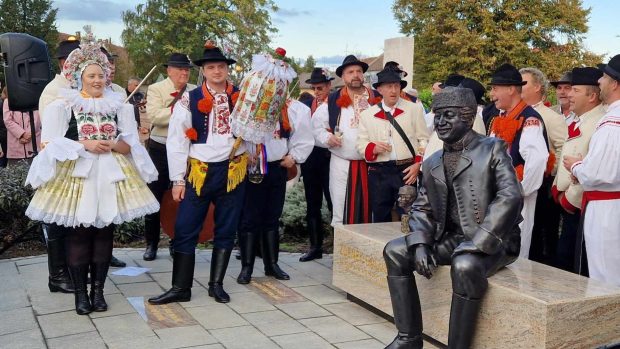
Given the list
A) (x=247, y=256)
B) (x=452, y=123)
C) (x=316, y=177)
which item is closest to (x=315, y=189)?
(x=316, y=177)

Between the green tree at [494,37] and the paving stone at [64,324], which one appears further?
the green tree at [494,37]

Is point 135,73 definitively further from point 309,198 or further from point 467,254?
point 467,254

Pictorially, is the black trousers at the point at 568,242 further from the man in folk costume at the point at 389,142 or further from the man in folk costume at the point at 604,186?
the man in folk costume at the point at 389,142

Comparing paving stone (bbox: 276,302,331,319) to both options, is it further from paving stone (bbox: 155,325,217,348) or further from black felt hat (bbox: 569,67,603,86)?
black felt hat (bbox: 569,67,603,86)

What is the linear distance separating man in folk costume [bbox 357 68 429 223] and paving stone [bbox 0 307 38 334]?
315cm

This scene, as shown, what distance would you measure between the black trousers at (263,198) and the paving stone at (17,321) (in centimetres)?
197

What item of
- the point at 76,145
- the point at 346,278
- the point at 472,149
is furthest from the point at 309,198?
the point at 472,149

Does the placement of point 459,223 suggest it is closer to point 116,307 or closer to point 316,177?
point 116,307

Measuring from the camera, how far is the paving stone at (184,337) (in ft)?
14.1

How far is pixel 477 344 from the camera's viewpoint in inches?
148

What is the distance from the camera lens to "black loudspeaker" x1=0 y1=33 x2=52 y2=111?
20.8 ft

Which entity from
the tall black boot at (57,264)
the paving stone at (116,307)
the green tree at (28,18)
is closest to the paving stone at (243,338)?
the paving stone at (116,307)

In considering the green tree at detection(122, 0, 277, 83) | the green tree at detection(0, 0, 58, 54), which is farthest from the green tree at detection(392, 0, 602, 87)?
the green tree at detection(0, 0, 58, 54)

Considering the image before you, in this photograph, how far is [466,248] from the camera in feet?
11.8
